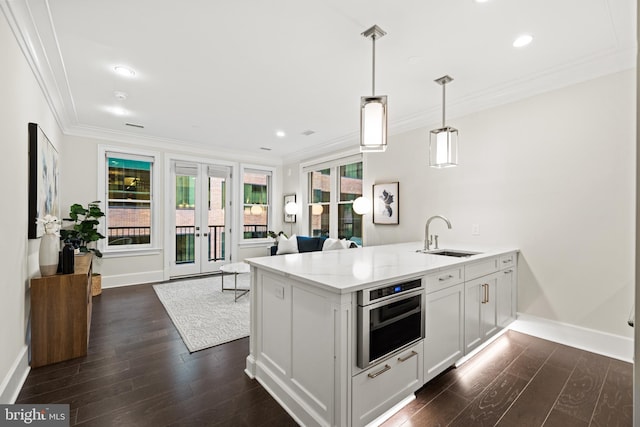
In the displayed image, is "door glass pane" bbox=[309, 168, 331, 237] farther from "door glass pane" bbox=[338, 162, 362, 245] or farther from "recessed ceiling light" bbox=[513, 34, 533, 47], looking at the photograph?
"recessed ceiling light" bbox=[513, 34, 533, 47]

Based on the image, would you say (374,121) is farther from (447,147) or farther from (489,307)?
(489,307)

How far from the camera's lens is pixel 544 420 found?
1736 millimetres

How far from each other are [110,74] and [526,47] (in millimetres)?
3909

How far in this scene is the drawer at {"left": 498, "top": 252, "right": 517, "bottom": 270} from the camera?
278 cm

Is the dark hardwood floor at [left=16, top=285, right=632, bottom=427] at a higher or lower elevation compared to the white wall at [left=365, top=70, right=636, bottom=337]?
lower

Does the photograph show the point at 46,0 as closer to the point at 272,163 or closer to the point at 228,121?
the point at 228,121

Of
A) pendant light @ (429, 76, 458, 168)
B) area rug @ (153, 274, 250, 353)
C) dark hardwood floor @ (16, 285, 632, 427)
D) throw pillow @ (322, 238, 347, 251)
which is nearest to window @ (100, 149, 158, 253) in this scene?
area rug @ (153, 274, 250, 353)

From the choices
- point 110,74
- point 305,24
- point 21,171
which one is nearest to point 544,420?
point 305,24

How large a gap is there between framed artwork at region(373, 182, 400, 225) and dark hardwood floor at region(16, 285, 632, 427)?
206 centimetres

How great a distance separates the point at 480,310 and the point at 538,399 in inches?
27.1

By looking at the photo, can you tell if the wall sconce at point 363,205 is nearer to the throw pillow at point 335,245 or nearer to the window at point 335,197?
the window at point 335,197

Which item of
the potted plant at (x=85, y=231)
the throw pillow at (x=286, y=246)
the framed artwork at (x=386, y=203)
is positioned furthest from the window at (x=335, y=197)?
the potted plant at (x=85, y=231)

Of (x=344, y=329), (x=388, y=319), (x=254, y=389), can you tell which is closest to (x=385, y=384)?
(x=388, y=319)

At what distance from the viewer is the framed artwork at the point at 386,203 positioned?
4.25 meters
